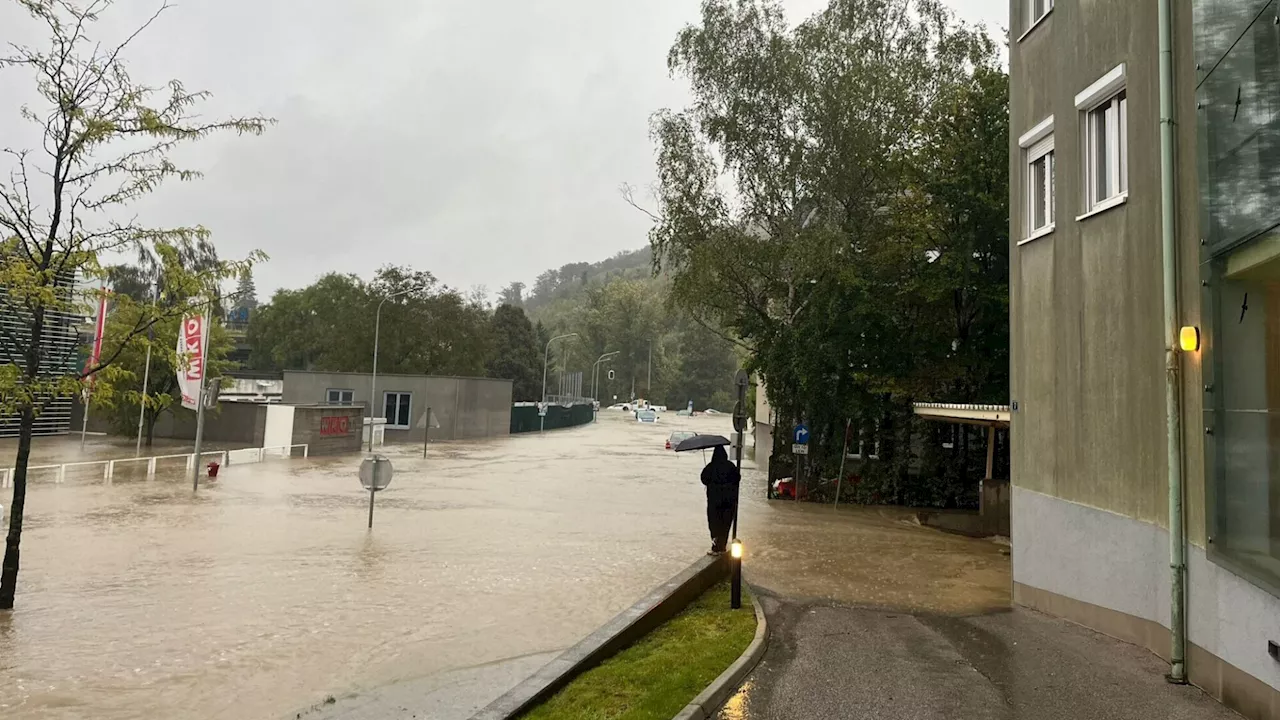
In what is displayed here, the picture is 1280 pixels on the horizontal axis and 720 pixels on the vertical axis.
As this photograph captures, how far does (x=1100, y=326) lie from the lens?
9.01m

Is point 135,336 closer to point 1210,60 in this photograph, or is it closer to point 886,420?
point 1210,60

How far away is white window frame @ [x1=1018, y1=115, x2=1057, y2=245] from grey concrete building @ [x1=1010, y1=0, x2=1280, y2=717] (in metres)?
0.04

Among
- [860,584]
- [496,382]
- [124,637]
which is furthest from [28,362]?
[496,382]

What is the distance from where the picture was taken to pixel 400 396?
46.7 m

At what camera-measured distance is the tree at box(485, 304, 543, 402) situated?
89.8 meters

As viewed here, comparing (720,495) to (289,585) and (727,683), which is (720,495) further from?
(289,585)

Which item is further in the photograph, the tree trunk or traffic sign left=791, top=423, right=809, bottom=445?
traffic sign left=791, top=423, right=809, bottom=445

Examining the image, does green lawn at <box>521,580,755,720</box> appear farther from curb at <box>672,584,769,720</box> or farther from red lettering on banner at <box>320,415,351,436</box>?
red lettering on banner at <box>320,415,351,436</box>

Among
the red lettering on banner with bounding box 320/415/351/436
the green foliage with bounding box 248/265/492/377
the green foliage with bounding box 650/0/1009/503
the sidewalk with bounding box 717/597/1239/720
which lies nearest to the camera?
the sidewalk with bounding box 717/597/1239/720

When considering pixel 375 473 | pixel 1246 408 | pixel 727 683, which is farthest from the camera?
pixel 375 473

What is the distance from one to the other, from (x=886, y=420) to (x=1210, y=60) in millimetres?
19957

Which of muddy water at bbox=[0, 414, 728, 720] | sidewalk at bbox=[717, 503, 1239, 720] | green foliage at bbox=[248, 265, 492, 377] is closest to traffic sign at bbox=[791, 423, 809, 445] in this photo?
muddy water at bbox=[0, 414, 728, 720]

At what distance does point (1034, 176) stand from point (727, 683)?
27.8 feet

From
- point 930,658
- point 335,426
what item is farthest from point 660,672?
point 335,426
